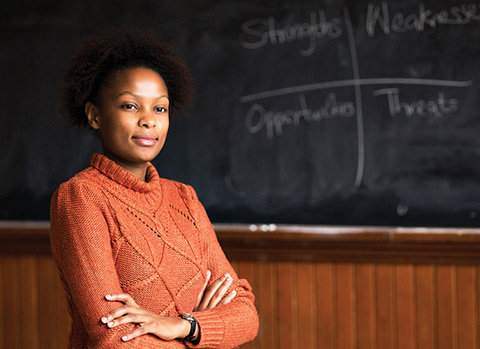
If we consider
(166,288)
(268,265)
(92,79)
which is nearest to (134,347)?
(166,288)

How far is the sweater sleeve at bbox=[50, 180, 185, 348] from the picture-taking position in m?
1.18

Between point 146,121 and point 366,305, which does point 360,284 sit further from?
point 146,121

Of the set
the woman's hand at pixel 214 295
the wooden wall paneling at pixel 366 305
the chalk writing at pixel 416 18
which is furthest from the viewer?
the wooden wall paneling at pixel 366 305

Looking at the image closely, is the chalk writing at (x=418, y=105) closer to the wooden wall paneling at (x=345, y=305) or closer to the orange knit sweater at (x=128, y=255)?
the wooden wall paneling at (x=345, y=305)

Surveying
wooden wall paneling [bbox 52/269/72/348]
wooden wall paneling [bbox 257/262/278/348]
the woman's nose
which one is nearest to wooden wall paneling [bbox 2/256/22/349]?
wooden wall paneling [bbox 52/269/72/348]

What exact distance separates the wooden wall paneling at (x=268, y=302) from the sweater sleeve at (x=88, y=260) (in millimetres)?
1306

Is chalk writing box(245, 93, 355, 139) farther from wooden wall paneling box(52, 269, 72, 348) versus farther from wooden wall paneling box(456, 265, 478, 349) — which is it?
wooden wall paneling box(52, 269, 72, 348)

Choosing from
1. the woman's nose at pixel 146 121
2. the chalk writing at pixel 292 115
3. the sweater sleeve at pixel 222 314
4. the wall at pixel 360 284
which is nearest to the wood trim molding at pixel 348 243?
the wall at pixel 360 284

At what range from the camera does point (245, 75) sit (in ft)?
8.46

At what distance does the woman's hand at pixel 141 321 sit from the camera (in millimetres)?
1171

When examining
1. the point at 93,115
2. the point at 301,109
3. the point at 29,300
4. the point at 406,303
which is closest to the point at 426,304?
the point at 406,303

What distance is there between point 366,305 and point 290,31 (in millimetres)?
1214

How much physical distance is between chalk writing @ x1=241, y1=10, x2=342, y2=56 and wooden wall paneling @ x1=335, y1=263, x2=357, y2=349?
94cm

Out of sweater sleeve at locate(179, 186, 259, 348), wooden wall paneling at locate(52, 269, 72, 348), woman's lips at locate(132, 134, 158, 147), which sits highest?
woman's lips at locate(132, 134, 158, 147)
